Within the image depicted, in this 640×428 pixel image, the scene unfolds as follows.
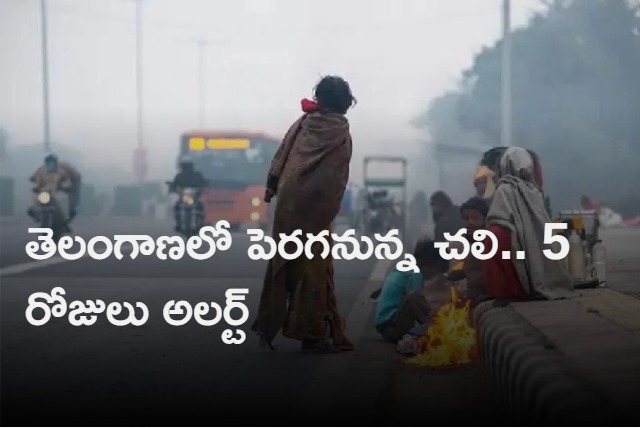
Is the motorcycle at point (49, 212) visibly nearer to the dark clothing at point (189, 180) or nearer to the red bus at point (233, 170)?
the dark clothing at point (189, 180)

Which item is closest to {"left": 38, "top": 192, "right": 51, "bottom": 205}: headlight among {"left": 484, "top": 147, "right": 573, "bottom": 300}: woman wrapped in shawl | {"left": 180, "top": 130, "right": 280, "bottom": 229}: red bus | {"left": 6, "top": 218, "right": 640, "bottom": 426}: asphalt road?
{"left": 180, "top": 130, "right": 280, "bottom": 229}: red bus

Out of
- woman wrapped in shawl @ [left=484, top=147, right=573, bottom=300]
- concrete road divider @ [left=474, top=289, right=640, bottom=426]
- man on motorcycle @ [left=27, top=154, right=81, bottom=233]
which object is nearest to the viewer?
concrete road divider @ [left=474, top=289, right=640, bottom=426]

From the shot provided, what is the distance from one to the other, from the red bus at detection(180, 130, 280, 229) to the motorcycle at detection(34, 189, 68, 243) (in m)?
9.77

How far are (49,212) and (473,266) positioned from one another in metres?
15.0

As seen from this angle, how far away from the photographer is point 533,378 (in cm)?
620

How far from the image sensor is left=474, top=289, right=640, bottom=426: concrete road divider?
17.8ft

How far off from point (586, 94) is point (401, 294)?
2217 centimetres

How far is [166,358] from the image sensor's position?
381 inches

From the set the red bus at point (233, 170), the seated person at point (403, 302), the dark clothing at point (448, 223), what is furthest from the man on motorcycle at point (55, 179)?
the seated person at point (403, 302)

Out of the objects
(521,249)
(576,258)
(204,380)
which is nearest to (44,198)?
(576,258)

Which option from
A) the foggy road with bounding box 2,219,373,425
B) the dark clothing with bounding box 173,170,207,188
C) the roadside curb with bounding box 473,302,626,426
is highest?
the dark clothing with bounding box 173,170,207,188

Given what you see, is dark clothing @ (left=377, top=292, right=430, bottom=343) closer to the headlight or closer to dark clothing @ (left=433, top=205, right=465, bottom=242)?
dark clothing @ (left=433, top=205, right=465, bottom=242)

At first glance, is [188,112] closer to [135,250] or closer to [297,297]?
[135,250]

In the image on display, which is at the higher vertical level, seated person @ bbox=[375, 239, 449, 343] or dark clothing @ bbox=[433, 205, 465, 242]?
dark clothing @ bbox=[433, 205, 465, 242]
